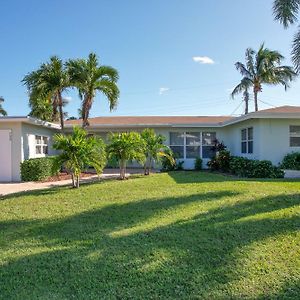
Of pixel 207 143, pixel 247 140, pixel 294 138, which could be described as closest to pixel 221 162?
pixel 247 140

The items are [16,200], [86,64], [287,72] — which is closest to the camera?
[16,200]

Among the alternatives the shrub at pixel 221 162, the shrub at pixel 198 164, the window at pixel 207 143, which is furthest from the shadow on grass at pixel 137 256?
the window at pixel 207 143

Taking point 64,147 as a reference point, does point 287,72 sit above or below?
above

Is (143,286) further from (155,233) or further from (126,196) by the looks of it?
(126,196)

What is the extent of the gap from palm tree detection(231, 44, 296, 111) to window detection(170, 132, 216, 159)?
11.7 meters

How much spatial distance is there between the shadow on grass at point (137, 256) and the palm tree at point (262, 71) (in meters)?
24.2

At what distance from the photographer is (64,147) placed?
1100 cm

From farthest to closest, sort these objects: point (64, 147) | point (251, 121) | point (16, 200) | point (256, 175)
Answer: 1. point (251, 121)
2. point (256, 175)
3. point (64, 147)
4. point (16, 200)

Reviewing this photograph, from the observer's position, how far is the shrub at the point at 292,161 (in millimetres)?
14101

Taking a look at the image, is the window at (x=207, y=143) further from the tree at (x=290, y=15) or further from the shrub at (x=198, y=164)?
the tree at (x=290, y=15)

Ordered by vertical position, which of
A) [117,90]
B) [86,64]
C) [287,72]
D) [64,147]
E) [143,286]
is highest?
[287,72]

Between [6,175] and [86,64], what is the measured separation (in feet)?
22.1

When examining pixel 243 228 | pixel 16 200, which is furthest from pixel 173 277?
pixel 16 200

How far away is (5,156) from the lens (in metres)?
14.4
